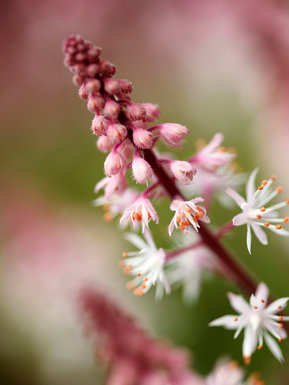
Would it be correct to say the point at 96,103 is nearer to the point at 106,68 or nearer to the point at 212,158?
the point at 106,68

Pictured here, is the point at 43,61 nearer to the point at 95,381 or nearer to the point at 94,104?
the point at 95,381

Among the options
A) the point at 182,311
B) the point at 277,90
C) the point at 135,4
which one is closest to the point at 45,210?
the point at 182,311

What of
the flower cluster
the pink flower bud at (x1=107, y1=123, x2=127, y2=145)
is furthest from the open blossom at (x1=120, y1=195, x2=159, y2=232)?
the pink flower bud at (x1=107, y1=123, x2=127, y2=145)

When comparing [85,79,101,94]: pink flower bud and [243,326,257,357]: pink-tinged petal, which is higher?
[85,79,101,94]: pink flower bud

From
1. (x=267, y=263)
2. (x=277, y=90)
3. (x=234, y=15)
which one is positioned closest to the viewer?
(x=267, y=263)

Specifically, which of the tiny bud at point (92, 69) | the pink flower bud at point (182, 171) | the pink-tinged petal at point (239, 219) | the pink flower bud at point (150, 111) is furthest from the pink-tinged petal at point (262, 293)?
the tiny bud at point (92, 69)

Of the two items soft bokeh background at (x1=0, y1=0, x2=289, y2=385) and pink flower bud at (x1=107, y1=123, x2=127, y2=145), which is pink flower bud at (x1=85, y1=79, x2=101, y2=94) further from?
soft bokeh background at (x1=0, y1=0, x2=289, y2=385)

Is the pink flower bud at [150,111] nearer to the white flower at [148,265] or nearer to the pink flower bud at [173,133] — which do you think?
the pink flower bud at [173,133]
